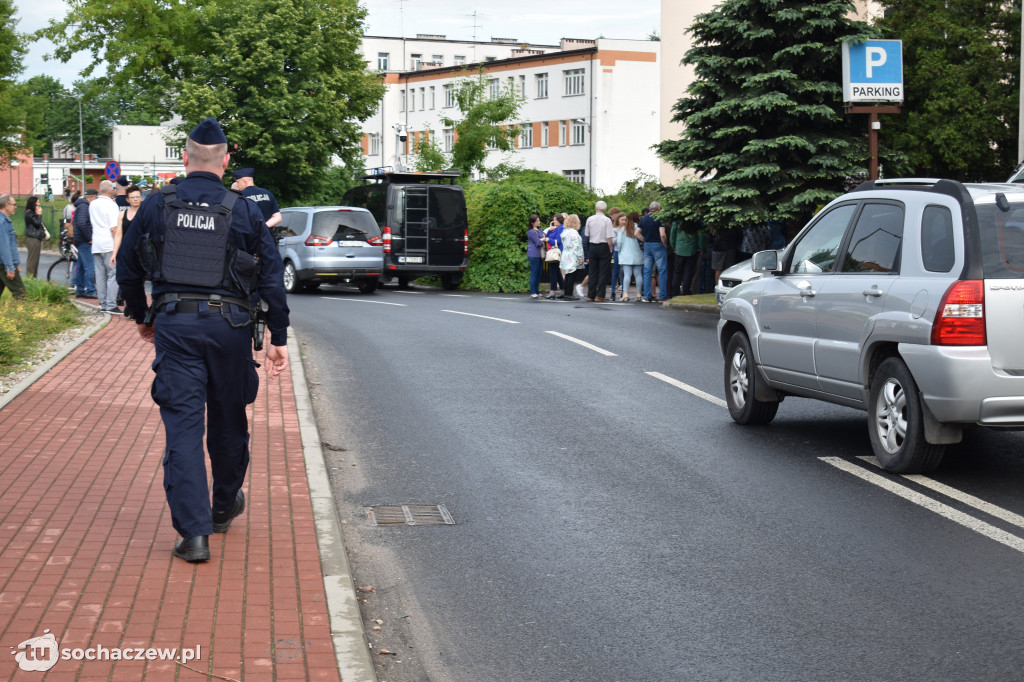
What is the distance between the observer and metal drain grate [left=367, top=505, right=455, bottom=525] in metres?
7.12

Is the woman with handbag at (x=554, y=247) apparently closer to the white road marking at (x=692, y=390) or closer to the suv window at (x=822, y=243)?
the white road marking at (x=692, y=390)

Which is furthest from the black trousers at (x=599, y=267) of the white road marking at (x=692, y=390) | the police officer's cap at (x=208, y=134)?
the police officer's cap at (x=208, y=134)

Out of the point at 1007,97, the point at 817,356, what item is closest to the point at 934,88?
the point at 1007,97

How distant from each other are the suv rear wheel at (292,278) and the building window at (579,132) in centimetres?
5512

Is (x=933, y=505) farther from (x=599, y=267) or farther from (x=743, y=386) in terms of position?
(x=599, y=267)

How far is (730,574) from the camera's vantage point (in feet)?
19.7

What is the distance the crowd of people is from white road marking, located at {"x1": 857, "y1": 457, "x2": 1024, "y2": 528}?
15.9m

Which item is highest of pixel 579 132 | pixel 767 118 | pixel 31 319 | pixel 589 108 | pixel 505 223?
pixel 589 108

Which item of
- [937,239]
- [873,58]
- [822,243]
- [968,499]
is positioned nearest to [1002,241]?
[937,239]

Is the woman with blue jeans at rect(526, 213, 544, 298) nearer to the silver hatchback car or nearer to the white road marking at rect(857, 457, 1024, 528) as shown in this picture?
the silver hatchback car

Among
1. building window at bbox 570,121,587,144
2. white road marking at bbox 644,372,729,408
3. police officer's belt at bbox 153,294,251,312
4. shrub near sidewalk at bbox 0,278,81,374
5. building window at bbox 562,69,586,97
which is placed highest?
building window at bbox 562,69,586,97

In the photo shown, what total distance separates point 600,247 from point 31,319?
1249 centimetres

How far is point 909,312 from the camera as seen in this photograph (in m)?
7.91

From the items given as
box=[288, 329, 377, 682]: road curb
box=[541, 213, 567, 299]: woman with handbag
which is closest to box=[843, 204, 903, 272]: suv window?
box=[288, 329, 377, 682]: road curb
